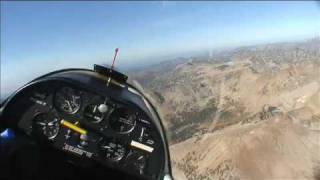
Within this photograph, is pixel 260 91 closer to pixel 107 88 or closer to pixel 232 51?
pixel 232 51

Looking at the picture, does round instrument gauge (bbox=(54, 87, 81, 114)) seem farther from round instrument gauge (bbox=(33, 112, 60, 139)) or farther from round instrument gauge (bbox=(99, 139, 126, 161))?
round instrument gauge (bbox=(99, 139, 126, 161))

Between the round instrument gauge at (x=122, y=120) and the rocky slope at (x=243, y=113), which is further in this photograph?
the rocky slope at (x=243, y=113)

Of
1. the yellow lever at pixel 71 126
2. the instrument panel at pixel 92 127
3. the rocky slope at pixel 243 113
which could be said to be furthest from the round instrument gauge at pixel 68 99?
the rocky slope at pixel 243 113

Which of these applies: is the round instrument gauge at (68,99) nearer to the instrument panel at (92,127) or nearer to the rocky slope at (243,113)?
the instrument panel at (92,127)

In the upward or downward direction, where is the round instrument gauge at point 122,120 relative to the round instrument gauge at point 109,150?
upward

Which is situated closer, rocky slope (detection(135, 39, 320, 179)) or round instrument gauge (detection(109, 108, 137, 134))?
round instrument gauge (detection(109, 108, 137, 134))

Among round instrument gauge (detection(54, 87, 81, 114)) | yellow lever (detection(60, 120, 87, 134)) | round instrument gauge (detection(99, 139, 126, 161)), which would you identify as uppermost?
round instrument gauge (detection(54, 87, 81, 114))

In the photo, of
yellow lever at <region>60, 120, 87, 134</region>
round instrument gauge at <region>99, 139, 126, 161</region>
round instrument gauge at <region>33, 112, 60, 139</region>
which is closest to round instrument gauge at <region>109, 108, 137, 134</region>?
round instrument gauge at <region>99, 139, 126, 161</region>
